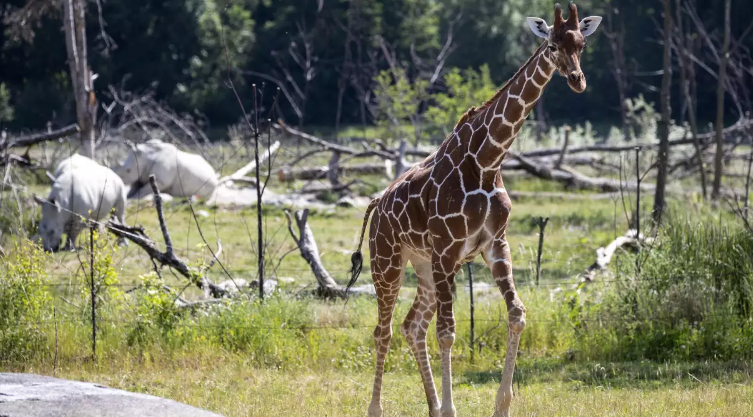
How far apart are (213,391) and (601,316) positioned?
14.1ft

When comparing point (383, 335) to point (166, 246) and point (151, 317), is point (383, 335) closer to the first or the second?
point (151, 317)

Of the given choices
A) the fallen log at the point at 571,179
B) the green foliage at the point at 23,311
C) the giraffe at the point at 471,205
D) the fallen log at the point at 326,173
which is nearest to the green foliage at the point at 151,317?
the green foliage at the point at 23,311

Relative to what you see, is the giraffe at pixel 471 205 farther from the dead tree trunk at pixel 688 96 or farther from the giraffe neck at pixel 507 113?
the dead tree trunk at pixel 688 96

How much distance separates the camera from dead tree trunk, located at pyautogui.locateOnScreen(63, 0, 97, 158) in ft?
59.9

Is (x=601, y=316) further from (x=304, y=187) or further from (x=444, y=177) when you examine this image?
(x=304, y=187)

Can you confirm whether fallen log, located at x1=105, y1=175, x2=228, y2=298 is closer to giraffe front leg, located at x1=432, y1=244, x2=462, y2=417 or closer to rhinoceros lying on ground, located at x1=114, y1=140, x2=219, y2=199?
giraffe front leg, located at x1=432, y1=244, x2=462, y2=417

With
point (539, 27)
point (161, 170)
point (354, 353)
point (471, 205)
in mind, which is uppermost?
point (539, 27)

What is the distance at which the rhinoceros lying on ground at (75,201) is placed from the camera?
50.4ft

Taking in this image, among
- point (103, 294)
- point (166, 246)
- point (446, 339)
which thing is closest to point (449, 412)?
point (446, 339)

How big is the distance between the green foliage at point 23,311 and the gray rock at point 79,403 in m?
3.86

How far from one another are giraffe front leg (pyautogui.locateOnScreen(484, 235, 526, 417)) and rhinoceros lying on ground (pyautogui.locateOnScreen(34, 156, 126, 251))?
1079cm

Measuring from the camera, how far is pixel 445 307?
5996mm

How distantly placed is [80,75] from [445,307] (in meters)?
15.0

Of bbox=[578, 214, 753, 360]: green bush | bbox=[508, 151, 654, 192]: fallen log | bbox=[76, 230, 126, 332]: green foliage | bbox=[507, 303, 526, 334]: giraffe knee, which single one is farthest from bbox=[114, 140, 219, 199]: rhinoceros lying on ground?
bbox=[507, 303, 526, 334]: giraffe knee
